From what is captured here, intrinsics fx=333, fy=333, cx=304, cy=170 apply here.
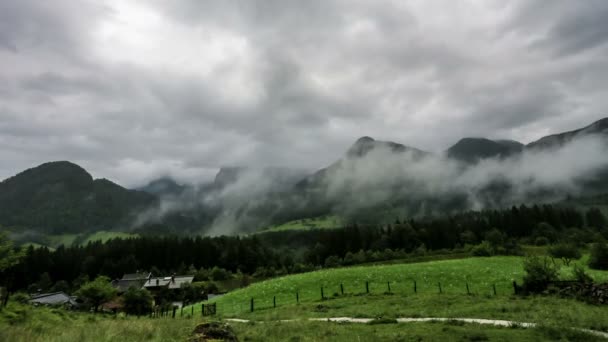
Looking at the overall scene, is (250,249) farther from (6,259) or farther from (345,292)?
(6,259)

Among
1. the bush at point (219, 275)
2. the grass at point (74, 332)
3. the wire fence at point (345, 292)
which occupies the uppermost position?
the grass at point (74, 332)

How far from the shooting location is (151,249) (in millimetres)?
167750

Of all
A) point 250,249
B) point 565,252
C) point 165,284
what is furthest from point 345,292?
point 250,249

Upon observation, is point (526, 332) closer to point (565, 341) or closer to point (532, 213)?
point (565, 341)

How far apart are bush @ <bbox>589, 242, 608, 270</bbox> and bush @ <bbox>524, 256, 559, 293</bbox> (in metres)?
33.1

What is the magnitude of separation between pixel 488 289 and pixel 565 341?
26036 millimetres

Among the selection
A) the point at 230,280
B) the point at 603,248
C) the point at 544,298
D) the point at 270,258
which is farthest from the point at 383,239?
the point at 544,298

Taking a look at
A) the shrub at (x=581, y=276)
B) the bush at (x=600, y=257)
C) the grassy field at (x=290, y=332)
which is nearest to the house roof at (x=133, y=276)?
the grassy field at (x=290, y=332)

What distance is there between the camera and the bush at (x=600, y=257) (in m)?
53.7

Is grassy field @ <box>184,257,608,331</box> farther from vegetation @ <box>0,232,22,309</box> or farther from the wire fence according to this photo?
vegetation @ <box>0,232,22,309</box>

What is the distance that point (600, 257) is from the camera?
5400 centimetres

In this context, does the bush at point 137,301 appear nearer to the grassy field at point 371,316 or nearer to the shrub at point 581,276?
the grassy field at point 371,316

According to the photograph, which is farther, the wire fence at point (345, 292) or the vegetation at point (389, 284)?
the vegetation at point (389, 284)

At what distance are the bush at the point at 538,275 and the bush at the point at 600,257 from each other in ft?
109
